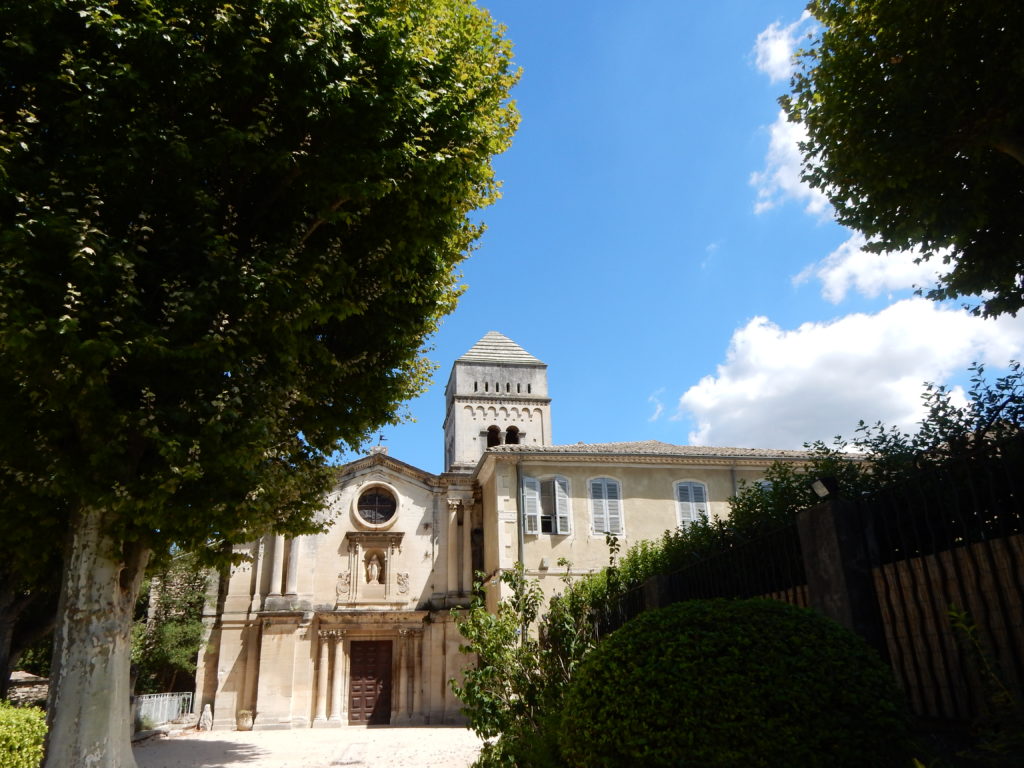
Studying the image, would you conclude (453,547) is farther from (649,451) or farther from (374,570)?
(649,451)

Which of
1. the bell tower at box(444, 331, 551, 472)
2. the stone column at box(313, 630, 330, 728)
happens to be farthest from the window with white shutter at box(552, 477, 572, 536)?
the bell tower at box(444, 331, 551, 472)

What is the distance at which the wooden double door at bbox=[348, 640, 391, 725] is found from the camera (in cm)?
2402

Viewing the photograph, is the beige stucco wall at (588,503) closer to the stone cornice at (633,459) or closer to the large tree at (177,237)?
the stone cornice at (633,459)

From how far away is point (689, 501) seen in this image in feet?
77.4

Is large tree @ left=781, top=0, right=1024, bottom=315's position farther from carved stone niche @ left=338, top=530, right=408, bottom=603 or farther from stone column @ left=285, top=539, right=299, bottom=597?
stone column @ left=285, top=539, right=299, bottom=597

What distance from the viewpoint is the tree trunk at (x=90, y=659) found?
288 inches

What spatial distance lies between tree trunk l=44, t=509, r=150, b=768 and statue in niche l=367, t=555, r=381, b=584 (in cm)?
1789

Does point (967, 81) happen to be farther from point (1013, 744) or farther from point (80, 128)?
point (80, 128)

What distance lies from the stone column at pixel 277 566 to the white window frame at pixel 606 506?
10772 mm

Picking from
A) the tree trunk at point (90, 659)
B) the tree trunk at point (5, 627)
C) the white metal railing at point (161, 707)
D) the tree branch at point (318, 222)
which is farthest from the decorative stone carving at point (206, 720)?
the tree branch at point (318, 222)

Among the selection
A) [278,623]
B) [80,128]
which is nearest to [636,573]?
[80,128]

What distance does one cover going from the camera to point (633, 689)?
14.8 ft

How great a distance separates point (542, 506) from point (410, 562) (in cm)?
613

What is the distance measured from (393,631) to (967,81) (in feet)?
74.3
